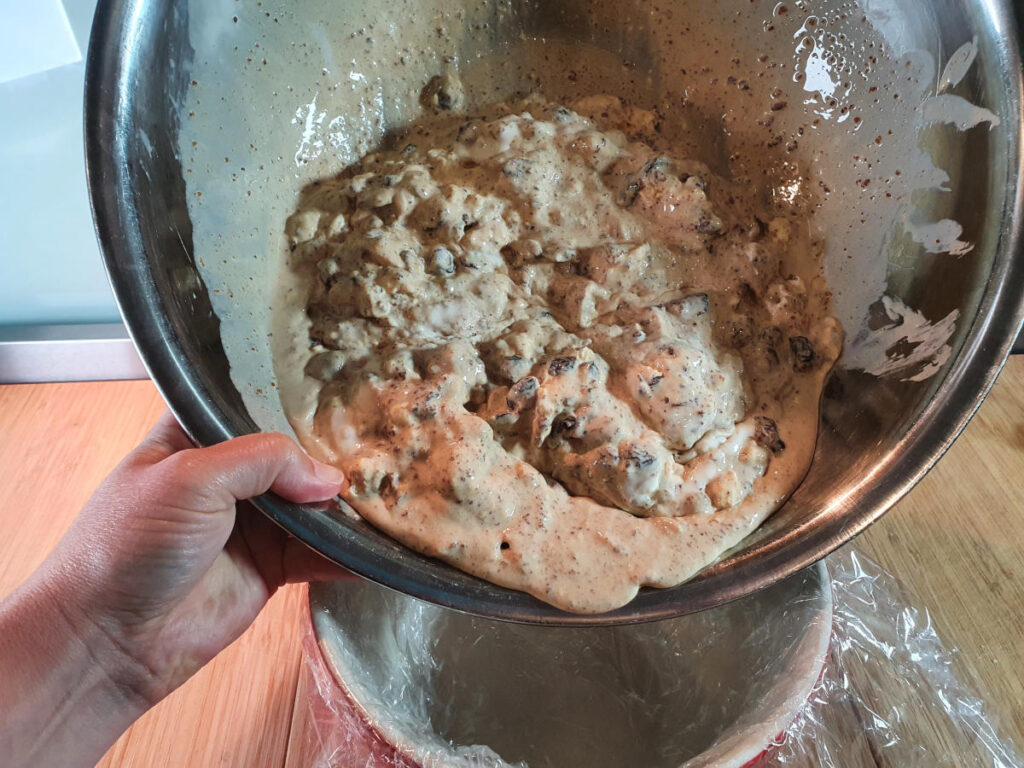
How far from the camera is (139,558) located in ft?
1.44

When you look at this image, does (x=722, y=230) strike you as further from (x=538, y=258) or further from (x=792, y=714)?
(x=792, y=714)

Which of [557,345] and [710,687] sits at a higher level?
[557,345]

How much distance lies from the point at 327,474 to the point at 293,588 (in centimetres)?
39

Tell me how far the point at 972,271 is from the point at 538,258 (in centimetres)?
29

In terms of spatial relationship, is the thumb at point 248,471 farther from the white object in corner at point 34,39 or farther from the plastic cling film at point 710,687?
the white object in corner at point 34,39

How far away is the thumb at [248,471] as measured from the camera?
401mm

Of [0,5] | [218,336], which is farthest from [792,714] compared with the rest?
[0,5]

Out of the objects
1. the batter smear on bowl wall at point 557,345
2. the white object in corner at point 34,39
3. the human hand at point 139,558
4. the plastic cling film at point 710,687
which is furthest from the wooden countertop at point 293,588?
the white object in corner at point 34,39

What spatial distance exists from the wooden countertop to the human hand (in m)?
0.16

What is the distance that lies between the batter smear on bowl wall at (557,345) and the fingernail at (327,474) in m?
0.01

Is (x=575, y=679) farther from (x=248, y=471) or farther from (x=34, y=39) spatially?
(x=34, y=39)

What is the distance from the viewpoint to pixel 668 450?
0.50 meters

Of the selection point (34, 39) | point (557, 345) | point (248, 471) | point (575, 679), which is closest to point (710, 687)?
point (575, 679)

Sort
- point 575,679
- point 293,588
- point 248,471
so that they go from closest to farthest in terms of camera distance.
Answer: point 248,471, point 575,679, point 293,588
